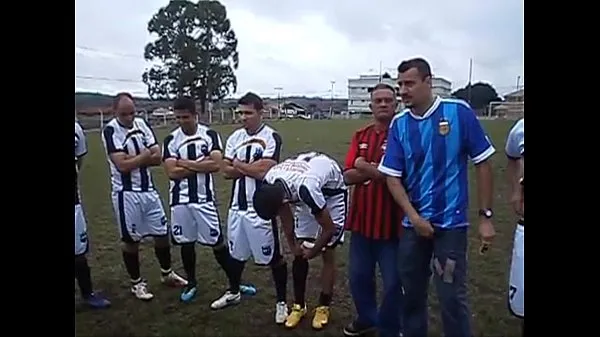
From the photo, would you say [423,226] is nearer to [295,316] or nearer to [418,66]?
[418,66]

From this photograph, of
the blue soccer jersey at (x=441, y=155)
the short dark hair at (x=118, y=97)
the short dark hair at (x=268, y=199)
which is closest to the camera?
the blue soccer jersey at (x=441, y=155)

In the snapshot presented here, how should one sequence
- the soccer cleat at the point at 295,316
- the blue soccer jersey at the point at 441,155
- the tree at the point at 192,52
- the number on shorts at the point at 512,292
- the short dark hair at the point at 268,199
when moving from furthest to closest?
the soccer cleat at the point at 295,316, the tree at the point at 192,52, the short dark hair at the point at 268,199, the number on shorts at the point at 512,292, the blue soccer jersey at the point at 441,155

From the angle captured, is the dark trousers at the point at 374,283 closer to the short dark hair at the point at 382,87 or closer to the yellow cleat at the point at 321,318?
the yellow cleat at the point at 321,318

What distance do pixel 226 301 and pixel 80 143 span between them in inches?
31.5

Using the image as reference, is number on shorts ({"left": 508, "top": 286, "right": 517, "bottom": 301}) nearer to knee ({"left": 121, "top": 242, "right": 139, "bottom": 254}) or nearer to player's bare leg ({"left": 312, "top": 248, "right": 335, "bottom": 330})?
player's bare leg ({"left": 312, "top": 248, "right": 335, "bottom": 330})

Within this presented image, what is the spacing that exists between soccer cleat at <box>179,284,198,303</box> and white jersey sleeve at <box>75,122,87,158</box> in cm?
67

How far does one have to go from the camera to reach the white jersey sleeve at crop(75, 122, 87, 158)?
2.13m

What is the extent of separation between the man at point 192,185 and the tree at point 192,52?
3.7 inches

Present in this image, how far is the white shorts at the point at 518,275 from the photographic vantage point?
167 centimetres

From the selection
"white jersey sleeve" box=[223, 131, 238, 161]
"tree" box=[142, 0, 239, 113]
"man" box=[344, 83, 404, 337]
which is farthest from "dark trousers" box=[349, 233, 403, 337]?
"tree" box=[142, 0, 239, 113]

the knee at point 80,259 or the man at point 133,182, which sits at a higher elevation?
the man at point 133,182

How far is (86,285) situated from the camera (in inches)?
91.8

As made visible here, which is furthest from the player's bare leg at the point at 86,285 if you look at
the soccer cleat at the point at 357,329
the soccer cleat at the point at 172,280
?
the soccer cleat at the point at 357,329

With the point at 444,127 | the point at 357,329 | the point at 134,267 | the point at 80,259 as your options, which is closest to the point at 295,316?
the point at 357,329
